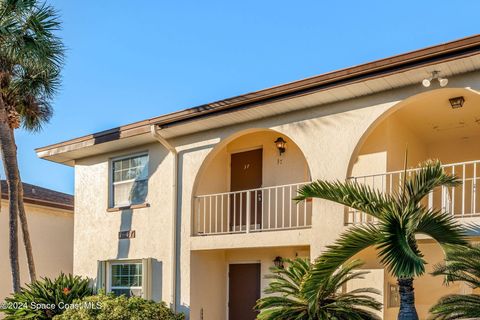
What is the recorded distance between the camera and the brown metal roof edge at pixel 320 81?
8469mm

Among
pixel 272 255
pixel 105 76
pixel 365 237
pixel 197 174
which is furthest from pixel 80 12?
pixel 365 237

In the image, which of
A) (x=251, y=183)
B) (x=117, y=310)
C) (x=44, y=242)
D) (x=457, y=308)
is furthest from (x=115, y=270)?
(x=457, y=308)

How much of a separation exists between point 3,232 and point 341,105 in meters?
14.0

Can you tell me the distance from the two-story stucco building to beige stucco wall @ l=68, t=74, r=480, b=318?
3 centimetres

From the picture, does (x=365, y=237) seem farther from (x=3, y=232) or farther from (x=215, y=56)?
(x=3, y=232)

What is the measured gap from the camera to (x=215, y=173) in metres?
13.9

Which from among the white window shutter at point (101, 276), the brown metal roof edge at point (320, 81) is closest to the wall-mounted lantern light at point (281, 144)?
the brown metal roof edge at point (320, 81)

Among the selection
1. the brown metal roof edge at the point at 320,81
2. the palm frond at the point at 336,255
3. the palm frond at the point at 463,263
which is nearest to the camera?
the palm frond at the point at 336,255

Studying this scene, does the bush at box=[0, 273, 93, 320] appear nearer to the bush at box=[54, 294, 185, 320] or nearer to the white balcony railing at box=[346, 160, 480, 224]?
the bush at box=[54, 294, 185, 320]

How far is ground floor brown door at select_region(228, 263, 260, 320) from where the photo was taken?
13469 millimetres

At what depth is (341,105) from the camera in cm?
1060

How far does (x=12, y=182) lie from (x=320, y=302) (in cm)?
1028

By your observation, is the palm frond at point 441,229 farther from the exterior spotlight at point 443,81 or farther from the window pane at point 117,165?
the window pane at point 117,165

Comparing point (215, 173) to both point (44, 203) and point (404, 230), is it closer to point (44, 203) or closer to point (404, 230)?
point (404, 230)
